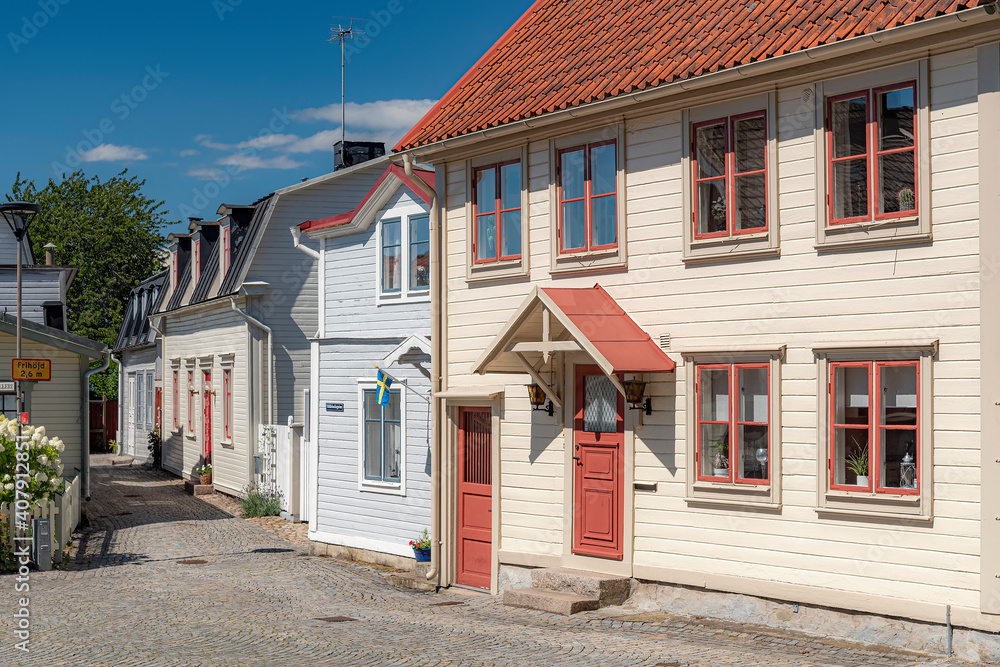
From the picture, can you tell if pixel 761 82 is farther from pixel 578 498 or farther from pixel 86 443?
pixel 86 443

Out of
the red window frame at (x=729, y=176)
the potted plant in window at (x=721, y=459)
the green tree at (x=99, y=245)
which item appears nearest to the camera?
the red window frame at (x=729, y=176)

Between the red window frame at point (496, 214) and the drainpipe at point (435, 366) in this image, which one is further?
the drainpipe at point (435, 366)

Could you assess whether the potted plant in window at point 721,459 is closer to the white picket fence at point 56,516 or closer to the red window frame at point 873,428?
the red window frame at point 873,428

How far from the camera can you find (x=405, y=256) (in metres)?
17.9

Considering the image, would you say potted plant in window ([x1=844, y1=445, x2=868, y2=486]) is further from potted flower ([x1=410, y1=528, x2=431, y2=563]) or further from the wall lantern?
potted flower ([x1=410, y1=528, x2=431, y2=563])

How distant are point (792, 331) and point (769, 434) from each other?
107 cm

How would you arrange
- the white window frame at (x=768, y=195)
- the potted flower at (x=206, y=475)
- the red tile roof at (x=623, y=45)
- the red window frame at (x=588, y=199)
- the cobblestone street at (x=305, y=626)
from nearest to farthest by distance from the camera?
1. the cobblestone street at (x=305, y=626)
2. the red tile roof at (x=623, y=45)
3. the white window frame at (x=768, y=195)
4. the red window frame at (x=588, y=199)
5. the potted flower at (x=206, y=475)

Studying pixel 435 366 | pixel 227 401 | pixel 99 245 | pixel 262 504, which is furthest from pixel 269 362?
pixel 99 245

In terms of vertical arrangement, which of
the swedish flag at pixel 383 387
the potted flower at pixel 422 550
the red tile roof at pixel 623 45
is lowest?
the potted flower at pixel 422 550

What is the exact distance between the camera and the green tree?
51.9 metres

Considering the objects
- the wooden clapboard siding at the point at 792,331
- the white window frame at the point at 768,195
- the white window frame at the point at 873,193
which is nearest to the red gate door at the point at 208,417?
the wooden clapboard siding at the point at 792,331

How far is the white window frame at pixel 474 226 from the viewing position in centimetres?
1423

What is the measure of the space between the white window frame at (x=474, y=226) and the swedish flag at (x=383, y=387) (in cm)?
354

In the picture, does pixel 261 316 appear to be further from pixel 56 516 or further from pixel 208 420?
pixel 56 516
